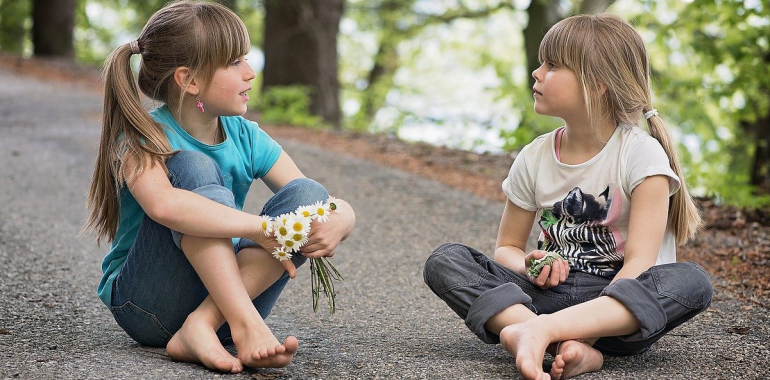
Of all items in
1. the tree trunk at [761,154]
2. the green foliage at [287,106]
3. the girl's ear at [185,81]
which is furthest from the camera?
the green foliage at [287,106]

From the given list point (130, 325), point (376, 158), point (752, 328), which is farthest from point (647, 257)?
point (376, 158)

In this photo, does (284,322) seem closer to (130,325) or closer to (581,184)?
(130,325)

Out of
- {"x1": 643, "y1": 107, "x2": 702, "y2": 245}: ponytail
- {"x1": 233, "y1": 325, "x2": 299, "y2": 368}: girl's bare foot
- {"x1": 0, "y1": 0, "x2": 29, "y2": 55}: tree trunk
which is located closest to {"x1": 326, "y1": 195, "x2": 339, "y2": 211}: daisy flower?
{"x1": 233, "y1": 325, "x2": 299, "y2": 368}: girl's bare foot

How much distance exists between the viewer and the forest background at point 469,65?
7395 millimetres

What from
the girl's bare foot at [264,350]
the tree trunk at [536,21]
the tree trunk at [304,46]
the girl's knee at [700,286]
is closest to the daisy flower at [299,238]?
the girl's bare foot at [264,350]

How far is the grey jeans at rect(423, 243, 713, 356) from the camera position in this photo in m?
2.28

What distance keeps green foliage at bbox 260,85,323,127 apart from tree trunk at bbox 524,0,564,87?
9.05 ft

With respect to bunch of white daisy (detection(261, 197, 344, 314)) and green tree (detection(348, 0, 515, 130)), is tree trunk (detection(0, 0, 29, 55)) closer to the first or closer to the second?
green tree (detection(348, 0, 515, 130))

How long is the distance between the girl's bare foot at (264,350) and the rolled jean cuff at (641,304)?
0.89 metres

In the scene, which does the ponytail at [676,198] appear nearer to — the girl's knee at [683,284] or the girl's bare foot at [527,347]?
the girl's knee at [683,284]

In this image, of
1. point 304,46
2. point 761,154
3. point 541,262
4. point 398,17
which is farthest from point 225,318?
point 398,17

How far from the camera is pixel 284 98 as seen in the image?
959cm

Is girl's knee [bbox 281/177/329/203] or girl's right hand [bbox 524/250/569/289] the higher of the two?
girl's knee [bbox 281/177/329/203]

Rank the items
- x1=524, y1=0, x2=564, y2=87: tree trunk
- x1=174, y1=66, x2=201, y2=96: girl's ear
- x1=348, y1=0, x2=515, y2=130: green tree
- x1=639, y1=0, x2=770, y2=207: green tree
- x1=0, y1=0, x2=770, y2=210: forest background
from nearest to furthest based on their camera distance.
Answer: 1. x1=174, y1=66, x2=201, y2=96: girl's ear
2. x1=639, y1=0, x2=770, y2=207: green tree
3. x1=0, y1=0, x2=770, y2=210: forest background
4. x1=524, y1=0, x2=564, y2=87: tree trunk
5. x1=348, y1=0, x2=515, y2=130: green tree
